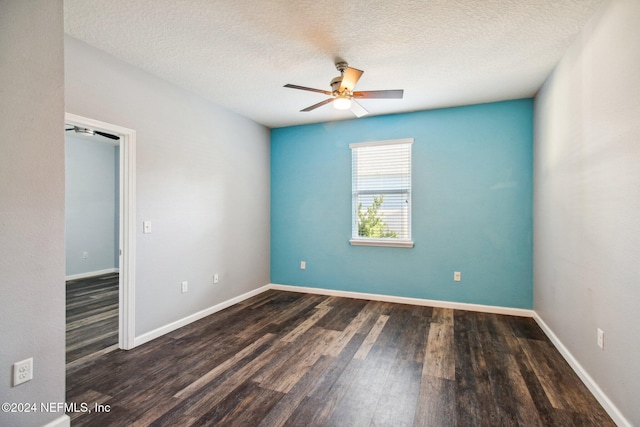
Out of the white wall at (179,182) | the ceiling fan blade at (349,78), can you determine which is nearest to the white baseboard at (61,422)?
the white wall at (179,182)

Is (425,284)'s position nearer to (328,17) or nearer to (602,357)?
(602,357)

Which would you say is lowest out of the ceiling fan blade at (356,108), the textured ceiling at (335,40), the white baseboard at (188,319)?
the white baseboard at (188,319)

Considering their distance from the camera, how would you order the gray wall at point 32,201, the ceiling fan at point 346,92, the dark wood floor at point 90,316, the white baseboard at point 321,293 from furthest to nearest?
1. the white baseboard at point 321,293
2. the dark wood floor at point 90,316
3. the ceiling fan at point 346,92
4. the gray wall at point 32,201

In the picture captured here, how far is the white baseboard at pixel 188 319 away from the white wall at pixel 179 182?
0.17ft

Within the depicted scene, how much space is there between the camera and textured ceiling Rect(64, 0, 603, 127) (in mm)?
2078

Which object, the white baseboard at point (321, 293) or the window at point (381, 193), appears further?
the window at point (381, 193)

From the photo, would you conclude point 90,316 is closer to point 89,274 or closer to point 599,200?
point 89,274

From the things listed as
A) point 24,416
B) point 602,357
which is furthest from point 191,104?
point 602,357

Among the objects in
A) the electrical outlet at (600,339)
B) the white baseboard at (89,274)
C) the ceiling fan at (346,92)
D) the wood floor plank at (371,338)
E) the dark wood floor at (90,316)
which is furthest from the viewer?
the white baseboard at (89,274)

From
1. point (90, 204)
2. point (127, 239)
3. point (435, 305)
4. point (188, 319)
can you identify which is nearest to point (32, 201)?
point (127, 239)

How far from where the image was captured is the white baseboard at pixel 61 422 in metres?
1.74

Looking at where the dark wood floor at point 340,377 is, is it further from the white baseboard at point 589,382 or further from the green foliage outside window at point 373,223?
the green foliage outside window at point 373,223

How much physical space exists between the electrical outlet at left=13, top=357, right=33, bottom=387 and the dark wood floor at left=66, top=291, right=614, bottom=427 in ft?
1.44

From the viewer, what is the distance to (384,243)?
4359 millimetres
